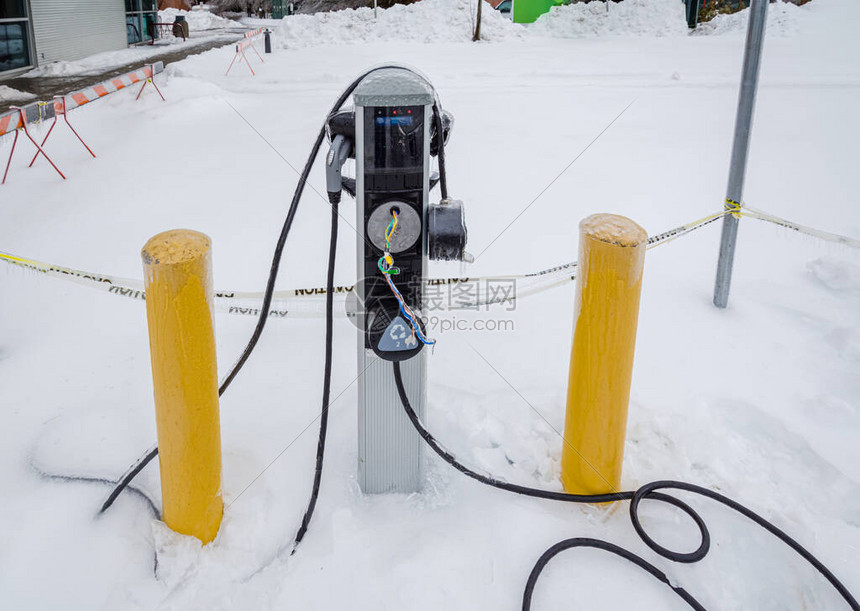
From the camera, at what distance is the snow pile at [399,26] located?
58.5ft

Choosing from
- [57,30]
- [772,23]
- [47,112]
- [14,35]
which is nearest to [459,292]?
[47,112]

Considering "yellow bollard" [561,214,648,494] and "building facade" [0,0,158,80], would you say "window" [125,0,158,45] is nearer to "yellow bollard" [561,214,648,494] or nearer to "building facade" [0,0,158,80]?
"building facade" [0,0,158,80]

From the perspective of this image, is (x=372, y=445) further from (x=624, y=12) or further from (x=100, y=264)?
(x=624, y=12)

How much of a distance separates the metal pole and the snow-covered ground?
0.24 m

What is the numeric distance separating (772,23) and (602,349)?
17154 mm

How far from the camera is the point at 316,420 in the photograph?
9.00ft

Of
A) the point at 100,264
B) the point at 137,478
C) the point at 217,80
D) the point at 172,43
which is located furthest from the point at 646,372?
the point at 172,43

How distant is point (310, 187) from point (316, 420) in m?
3.30

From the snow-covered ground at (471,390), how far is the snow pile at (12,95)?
15.3ft

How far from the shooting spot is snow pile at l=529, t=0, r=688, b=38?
60.4ft

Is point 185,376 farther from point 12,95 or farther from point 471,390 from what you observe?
point 12,95

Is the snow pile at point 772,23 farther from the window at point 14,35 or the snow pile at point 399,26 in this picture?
the window at point 14,35

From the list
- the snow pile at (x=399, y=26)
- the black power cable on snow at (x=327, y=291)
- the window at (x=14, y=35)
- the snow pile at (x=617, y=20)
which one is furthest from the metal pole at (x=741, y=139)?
the snow pile at (x=617, y=20)

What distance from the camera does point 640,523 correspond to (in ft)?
7.43
